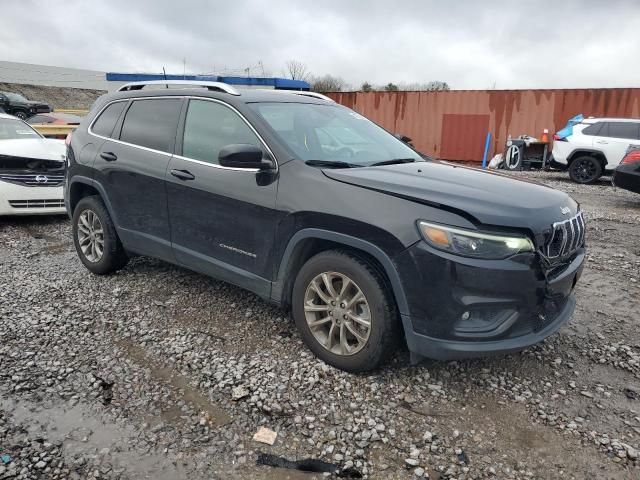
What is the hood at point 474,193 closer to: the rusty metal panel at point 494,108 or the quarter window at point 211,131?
the quarter window at point 211,131

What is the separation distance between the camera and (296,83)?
63.1ft

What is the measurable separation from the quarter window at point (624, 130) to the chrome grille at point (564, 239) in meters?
11.4

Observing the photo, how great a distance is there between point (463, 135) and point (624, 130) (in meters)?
5.99

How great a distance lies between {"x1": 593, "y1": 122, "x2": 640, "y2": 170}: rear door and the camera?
12.5 meters

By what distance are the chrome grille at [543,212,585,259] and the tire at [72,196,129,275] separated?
362cm

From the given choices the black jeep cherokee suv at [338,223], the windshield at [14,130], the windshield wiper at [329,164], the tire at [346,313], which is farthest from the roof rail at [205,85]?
the windshield at [14,130]

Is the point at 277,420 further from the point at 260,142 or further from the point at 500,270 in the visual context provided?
the point at 260,142

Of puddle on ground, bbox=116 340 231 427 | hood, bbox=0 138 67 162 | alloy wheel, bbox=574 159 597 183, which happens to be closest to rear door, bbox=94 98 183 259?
puddle on ground, bbox=116 340 231 427

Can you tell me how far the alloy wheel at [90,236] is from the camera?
15.4 ft

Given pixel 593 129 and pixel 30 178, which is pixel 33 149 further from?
pixel 593 129

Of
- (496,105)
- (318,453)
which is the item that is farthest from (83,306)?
(496,105)

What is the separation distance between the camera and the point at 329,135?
377cm

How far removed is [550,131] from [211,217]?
16.1m

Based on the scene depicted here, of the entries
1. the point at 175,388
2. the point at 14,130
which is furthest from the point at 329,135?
the point at 14,130
